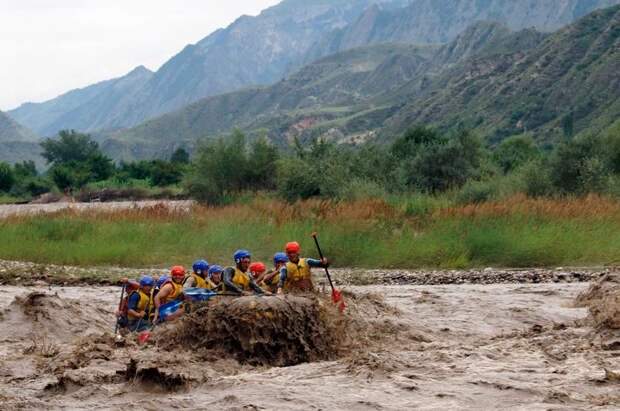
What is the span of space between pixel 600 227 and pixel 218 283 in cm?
1186

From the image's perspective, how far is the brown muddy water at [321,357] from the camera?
6.17 metres

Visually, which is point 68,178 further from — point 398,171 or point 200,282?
point 200,282

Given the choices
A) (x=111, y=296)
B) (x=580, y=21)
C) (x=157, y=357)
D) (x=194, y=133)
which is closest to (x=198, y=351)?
(x=157, y=357)

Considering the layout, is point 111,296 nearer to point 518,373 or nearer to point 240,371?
point 240,371

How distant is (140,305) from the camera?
10305 mm

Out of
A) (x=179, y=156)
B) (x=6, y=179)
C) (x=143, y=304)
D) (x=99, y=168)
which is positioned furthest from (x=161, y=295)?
(x=179, y=156)

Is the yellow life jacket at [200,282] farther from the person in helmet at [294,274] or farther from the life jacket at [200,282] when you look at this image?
the person in helmet at [294,274]

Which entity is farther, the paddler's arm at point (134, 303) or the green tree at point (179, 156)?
the green tree at point (179, 156)

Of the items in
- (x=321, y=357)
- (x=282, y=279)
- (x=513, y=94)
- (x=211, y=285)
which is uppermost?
(x=513, y=94)

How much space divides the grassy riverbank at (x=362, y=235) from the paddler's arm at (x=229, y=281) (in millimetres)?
8016

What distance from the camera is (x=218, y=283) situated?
1052cm

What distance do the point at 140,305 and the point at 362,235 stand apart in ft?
29.3

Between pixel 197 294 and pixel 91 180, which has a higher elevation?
pixel 91 180

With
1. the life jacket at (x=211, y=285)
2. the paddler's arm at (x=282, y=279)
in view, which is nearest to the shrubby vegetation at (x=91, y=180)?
the life jacket at (x=211, y=285)
